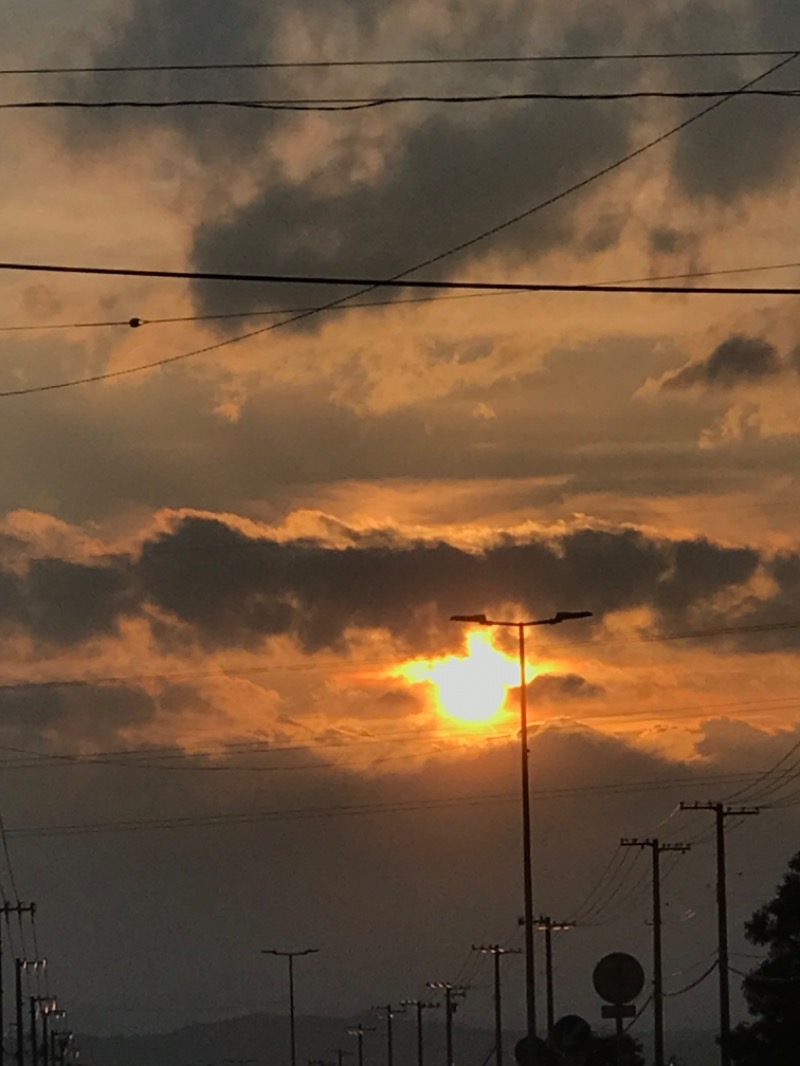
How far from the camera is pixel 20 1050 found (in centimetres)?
13900

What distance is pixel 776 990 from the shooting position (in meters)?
109

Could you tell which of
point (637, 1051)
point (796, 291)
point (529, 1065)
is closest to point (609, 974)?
point (796, 291)

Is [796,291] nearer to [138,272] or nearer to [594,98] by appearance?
[594,98]

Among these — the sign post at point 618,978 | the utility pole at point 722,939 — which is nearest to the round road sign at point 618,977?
the sign post at point 618,978

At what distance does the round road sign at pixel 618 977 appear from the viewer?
1459 inches

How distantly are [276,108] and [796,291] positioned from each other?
9.08 metres

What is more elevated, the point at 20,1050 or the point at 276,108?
the point at 276,108

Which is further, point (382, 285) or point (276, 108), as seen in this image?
point (276, 108)

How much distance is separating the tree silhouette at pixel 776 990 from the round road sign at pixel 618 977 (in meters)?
70.7

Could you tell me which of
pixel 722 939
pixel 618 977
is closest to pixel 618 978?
pixel 618 977

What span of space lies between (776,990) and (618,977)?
2928 inches

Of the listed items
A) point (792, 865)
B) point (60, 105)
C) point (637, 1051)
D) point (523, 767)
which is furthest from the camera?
point (637, 1051)

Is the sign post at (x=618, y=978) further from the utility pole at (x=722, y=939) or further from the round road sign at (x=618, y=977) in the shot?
the utility pole at (x=722, y=939)

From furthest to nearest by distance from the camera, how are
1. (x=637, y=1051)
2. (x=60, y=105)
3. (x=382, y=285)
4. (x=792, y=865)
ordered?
1. (x=637, y=1051)
2. (x=792, y=865)
3. (x=60, y=105)
4. (x=382, y=285)
